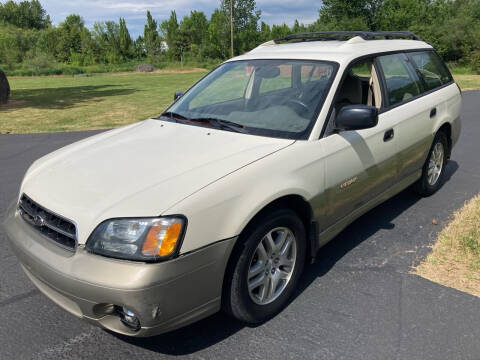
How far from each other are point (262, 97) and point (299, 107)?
42 cm

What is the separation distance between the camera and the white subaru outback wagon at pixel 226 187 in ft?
7.25

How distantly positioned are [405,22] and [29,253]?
61.6 meters

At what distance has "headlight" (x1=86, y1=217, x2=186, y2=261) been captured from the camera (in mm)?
2166

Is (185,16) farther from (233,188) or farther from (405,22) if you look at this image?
(233,188)

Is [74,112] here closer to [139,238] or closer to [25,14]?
[139,238]

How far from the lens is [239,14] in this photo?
58062 millimetres

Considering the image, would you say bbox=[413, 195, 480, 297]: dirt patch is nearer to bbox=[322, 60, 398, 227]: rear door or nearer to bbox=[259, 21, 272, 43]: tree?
bbox=[322, 60, 398, 227]: rear door

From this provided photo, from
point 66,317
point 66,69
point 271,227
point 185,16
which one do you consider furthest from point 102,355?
point 185,16

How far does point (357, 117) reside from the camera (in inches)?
120

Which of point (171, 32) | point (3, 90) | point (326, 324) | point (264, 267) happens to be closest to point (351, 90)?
point (264, 267)

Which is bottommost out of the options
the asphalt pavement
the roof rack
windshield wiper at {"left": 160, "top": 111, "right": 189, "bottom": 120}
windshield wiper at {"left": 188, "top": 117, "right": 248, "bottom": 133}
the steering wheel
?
the asphalt pavement

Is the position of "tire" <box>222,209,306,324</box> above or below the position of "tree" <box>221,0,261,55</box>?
below

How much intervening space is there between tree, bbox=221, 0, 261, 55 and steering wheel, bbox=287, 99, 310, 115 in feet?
188

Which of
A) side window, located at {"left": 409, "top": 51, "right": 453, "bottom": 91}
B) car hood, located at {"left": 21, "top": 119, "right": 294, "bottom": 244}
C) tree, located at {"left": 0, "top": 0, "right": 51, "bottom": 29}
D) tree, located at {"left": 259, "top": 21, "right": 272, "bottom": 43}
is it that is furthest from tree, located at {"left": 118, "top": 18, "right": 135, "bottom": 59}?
car hood, located at {"left": 21, "top": 119, "right": 294, "bottom": 244}
